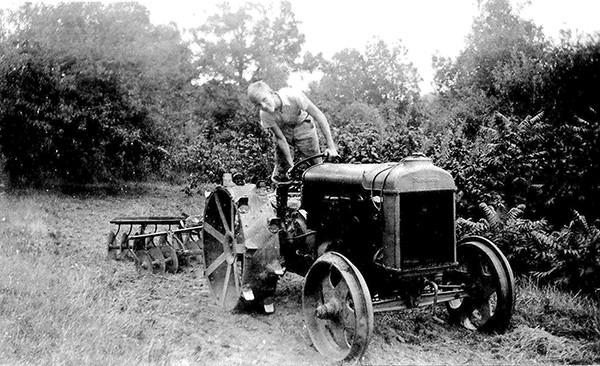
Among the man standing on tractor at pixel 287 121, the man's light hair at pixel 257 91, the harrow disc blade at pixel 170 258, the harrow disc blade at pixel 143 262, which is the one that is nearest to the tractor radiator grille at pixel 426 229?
the man standing on tractor at pixel 287 121

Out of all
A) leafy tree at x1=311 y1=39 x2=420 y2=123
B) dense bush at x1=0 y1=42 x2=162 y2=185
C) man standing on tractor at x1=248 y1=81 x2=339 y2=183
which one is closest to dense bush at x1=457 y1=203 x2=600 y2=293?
man standing on tractor at x1=248 y1=81 x2=339 y2=183

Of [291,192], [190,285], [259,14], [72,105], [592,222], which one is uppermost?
[259,14]

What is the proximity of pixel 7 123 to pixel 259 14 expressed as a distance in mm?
12482

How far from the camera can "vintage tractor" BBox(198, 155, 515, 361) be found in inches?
162

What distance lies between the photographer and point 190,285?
6633 mm

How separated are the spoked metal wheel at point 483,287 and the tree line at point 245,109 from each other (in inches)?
90.8

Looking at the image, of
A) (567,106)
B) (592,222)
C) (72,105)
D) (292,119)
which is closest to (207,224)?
(292,119)

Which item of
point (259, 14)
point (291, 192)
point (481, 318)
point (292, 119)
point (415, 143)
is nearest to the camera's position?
point (481, 318)

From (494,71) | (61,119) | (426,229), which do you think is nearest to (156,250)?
(426,229)

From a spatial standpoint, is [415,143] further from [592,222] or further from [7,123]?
[7,123]

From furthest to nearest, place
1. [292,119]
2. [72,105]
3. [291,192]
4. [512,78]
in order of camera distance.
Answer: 1. [72,105]
2. [512,78]
3. [291,192]
4. [292,119]

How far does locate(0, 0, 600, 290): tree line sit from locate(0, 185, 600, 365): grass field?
2.04m

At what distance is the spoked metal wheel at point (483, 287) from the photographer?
443cm

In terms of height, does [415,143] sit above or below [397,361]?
above
